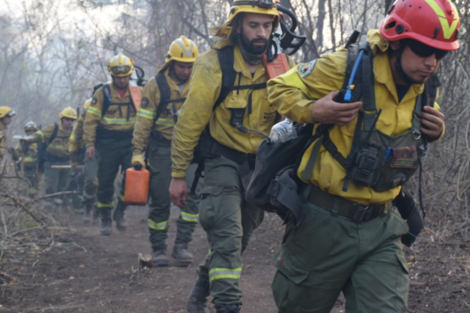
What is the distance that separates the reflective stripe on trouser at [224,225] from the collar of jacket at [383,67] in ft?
5.01

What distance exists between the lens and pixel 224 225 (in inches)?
137

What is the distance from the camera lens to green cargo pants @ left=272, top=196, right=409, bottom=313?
239cm

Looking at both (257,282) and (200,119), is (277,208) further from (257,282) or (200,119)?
(257,282)

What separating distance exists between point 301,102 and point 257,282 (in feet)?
9.25

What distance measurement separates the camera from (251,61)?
150 inches

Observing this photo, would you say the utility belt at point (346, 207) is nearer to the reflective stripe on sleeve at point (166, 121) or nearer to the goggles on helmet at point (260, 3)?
the goggles on helmet at point (260, 3)

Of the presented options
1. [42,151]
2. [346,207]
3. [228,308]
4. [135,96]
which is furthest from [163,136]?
[42,151]

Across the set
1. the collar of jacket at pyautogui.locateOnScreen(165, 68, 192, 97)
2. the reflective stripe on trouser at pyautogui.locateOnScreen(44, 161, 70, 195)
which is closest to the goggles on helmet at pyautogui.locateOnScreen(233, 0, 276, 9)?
the collar of jacket at pyautogui.locateOnScreen(165, 68, 192, 97)

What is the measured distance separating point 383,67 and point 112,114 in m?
6.09

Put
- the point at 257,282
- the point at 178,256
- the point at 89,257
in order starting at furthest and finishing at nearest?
the point at 89,257
the point at 178,256
the point at 257,282

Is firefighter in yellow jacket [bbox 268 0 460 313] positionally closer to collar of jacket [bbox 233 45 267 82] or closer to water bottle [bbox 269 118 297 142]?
water bottle [bbox 269 118 297 142]

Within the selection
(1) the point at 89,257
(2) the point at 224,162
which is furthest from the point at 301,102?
(1) the point at 89,257

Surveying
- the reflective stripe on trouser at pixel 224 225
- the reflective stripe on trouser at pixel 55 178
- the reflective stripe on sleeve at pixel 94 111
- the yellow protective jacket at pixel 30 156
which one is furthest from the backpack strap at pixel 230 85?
the yellow protective jacket at pixel 30 156

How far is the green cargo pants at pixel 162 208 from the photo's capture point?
589 cm
